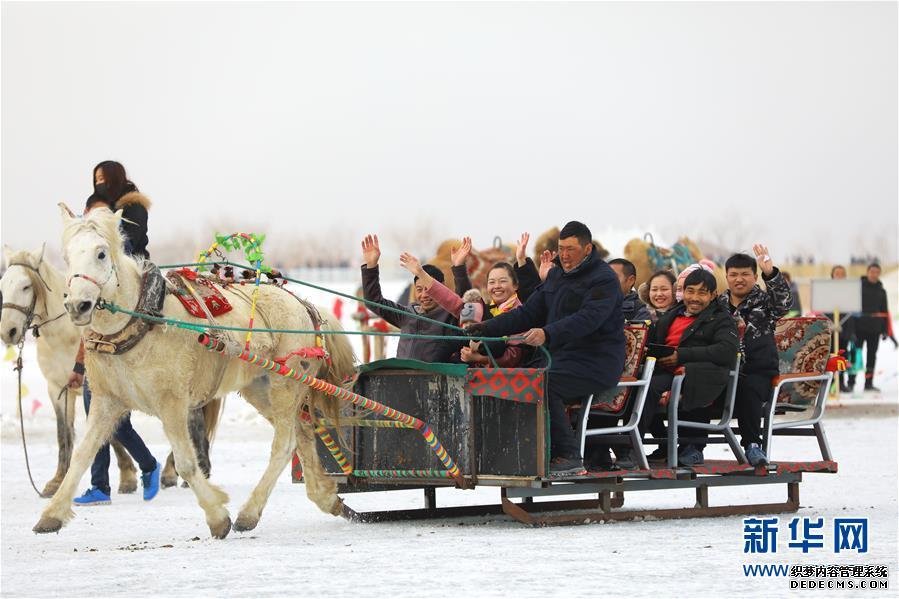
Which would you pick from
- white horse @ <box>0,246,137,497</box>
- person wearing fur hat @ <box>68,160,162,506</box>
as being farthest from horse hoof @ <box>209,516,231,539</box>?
white horse @ <box>0,246,137,497</box>

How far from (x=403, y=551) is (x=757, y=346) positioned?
3.26 meters

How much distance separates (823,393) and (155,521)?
4.75m

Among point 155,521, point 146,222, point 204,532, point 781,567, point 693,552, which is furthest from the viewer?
point 146,222

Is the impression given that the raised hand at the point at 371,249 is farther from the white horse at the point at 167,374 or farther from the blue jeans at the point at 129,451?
the blue jeans at the point at 129,451

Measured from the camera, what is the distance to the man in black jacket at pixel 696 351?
33.5 feet

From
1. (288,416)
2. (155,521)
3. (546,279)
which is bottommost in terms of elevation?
(155,521)

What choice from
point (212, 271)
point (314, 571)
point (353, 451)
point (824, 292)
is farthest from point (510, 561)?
point (824, 292)

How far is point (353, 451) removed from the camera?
10.4 metres

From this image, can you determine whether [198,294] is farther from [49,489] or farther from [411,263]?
[49,489]

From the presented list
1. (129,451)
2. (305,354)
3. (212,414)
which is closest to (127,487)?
(129,451)

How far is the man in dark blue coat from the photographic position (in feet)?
31.5

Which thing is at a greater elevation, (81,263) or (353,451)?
(81,263)

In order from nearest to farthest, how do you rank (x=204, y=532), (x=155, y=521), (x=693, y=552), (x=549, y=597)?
(x=549, y=597) < (x=693, y=552) < (x=204, y=532) < (x=155, y=521)

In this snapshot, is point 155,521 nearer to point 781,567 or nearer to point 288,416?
point 288,416
